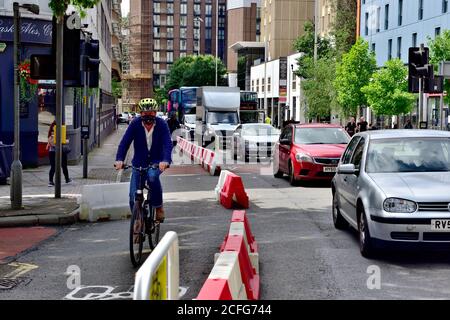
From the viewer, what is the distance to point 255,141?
90.9 feet

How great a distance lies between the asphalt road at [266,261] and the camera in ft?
22.5

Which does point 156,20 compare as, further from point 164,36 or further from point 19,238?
point 19,238

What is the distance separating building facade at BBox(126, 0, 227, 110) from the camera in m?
156

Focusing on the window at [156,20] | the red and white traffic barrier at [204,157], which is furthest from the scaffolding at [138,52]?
the red and white traffic barrier at [204,157]

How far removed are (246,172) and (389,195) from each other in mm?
14327

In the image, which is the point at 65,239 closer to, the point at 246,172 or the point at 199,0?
the point at 246,172

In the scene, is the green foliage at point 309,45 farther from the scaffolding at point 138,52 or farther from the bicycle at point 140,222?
the scaffolding at point 138,52

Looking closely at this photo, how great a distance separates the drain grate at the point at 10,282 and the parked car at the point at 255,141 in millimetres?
20232

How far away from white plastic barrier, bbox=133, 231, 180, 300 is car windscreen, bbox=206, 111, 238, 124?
36782mm

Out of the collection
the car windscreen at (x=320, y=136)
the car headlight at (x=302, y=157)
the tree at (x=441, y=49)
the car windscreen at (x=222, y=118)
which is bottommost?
the car headlight at (x=302, y=157)

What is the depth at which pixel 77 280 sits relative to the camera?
7418 millimetres

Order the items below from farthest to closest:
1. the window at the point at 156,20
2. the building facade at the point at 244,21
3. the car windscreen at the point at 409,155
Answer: the window at the point at 156,20, the building facade at the point at 244,21, the car windscreen at the point at 409,155

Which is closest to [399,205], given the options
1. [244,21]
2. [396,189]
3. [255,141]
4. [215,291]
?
[396,189]

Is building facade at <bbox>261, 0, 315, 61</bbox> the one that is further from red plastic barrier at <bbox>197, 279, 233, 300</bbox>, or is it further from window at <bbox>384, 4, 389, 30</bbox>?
red plastic barrier at <bbox>197, 279, 233, 300</bbox>
